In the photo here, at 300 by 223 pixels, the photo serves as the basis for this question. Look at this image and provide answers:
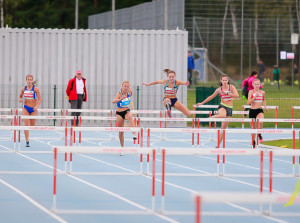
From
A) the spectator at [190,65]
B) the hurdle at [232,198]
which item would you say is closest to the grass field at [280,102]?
the spectator at [190,65]

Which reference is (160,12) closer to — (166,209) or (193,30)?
(193,30)

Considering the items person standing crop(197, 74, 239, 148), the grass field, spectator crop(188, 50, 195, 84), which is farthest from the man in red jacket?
spectator crop(188, 50, 195, 84)

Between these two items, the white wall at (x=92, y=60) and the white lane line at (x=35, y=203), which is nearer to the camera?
the white lane line at (x=35, y=203)

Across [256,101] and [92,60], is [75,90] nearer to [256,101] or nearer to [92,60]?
[92,60]

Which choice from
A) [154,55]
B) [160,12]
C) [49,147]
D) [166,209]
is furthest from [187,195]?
[160,12]

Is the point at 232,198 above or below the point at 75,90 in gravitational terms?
below

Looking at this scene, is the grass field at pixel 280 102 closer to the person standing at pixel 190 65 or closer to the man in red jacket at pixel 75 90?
the person standing at pixel 190 65

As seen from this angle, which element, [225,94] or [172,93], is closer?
[225,94]

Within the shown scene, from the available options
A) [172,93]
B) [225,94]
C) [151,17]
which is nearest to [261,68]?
[151,17]

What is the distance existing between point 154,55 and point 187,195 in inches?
733

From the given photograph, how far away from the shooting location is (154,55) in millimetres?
31156

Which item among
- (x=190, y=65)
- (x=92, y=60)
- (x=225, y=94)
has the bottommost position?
(x=225, y=94)

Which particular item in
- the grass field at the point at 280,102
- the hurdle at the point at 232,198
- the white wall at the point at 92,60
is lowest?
the hurdle at the point at 232,198

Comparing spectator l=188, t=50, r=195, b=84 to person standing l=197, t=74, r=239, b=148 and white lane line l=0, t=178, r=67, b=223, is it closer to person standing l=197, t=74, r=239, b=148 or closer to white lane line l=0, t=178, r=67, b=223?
person standing l=197, t=74, r=239, b=148
